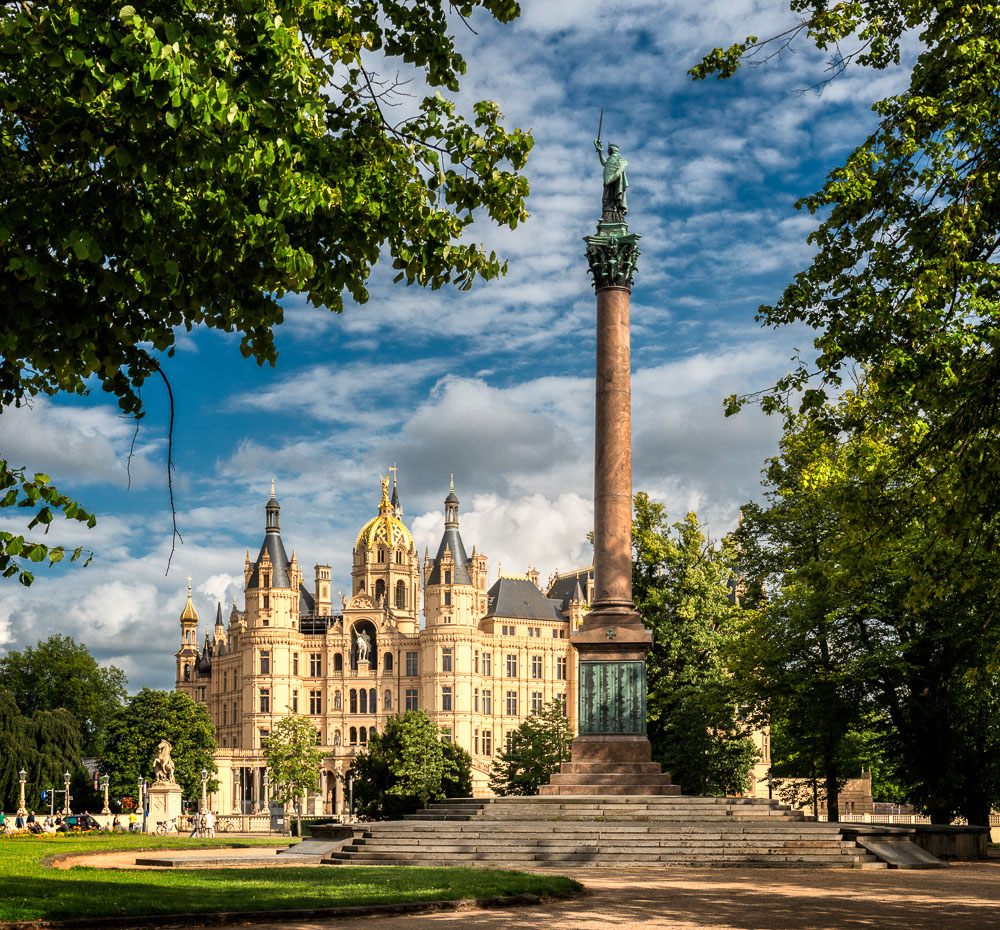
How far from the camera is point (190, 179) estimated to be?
9.63 m

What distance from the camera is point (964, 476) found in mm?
13742

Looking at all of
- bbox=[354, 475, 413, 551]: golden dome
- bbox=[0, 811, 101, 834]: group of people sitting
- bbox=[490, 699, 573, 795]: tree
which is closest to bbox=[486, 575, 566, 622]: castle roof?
bbox=[354, 475, 413, 551]: golden dome

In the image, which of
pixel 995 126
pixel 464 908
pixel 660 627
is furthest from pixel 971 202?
pixel 660 627

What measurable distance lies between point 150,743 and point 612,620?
73218mm

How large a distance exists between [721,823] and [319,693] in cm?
10210

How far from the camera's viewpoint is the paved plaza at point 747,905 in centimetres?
1368

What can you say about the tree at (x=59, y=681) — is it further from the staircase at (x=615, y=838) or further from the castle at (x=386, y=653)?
the staircase at (x=615, y=838)

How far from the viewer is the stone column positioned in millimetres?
29297

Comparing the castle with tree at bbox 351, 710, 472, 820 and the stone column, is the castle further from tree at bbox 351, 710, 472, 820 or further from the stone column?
A: the stone column

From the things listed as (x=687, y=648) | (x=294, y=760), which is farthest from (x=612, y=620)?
(x=294, y=760)

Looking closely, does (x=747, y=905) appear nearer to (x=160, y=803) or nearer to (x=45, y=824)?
(x=45, y=824)

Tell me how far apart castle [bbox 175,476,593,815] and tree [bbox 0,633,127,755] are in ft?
43.1

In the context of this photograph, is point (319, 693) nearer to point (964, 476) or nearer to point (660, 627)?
point (660, 627)

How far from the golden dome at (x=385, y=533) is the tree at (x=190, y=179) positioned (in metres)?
118
